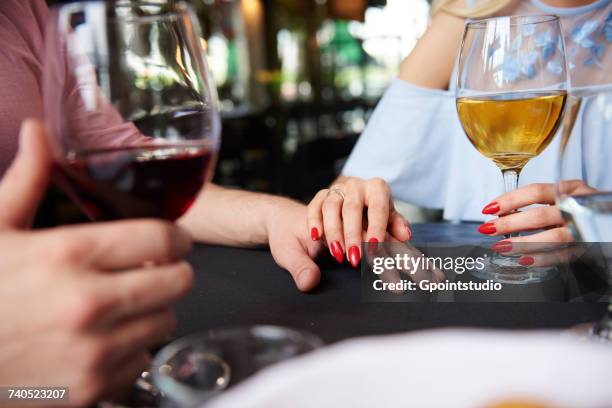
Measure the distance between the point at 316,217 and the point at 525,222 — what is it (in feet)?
0.83

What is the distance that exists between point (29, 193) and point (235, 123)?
3812 mm

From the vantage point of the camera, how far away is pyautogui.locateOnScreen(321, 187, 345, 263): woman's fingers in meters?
0.72

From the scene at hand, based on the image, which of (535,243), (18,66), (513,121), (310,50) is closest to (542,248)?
(535,243)

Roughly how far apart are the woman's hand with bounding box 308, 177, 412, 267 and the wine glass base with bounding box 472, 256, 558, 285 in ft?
0.34

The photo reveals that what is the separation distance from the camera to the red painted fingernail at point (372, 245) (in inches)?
27.6

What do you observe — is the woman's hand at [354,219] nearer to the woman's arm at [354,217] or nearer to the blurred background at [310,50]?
the woman's arm at [354,217]

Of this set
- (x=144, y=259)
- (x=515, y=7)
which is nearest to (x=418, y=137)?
(x=515, y=7)

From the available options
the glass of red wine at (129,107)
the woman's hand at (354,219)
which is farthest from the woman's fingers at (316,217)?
the glass of red wine at (129,107)

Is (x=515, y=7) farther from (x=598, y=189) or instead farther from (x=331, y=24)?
(x=331, y=24)

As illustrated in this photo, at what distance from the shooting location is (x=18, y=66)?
3.25 ft

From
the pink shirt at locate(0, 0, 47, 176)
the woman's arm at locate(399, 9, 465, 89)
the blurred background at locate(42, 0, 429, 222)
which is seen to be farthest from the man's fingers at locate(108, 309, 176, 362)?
the blurred background at locate(42, 0, 429, 222)

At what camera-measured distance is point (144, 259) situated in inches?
14.8

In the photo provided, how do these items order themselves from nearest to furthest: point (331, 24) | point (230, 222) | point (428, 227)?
point (230, 222) < point (428, 227) < point (331, 24)

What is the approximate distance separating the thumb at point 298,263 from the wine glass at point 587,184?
0.27 metres
